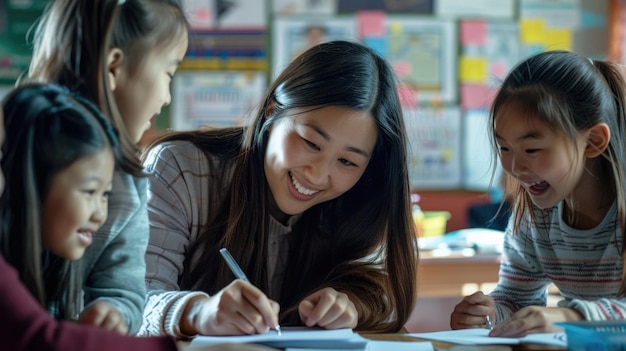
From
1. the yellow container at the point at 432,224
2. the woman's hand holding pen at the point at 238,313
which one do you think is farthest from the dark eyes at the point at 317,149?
the yellow container at the point at 432,224

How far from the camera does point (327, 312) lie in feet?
3.75

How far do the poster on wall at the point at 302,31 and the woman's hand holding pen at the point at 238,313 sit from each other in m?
2.60

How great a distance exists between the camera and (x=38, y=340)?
677 millimetres

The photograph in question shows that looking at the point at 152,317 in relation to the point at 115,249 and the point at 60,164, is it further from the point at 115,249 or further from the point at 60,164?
the point at 60,164

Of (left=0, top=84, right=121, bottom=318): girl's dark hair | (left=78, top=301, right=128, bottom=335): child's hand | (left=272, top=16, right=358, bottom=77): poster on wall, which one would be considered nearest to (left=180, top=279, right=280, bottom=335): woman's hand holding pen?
(left=78, top=301, right=128, bottom=335): child's hand

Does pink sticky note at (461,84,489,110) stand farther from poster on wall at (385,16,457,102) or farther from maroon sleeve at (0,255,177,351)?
maroon sleeve at (0,255,177,351)

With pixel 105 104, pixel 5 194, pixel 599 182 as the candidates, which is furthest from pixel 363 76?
pixel 5 194

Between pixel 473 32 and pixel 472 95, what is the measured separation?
11.2 inches

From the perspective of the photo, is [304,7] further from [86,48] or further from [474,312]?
[86,48]

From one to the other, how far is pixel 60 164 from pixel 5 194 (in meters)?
0.06

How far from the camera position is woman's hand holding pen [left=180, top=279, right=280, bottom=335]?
104 cm

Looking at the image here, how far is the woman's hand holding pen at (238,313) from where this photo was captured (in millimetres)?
1044

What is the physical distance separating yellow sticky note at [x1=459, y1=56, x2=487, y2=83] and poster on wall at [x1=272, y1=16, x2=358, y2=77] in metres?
0.52

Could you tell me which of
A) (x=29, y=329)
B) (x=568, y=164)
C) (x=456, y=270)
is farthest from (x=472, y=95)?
(x=29, y=329)
